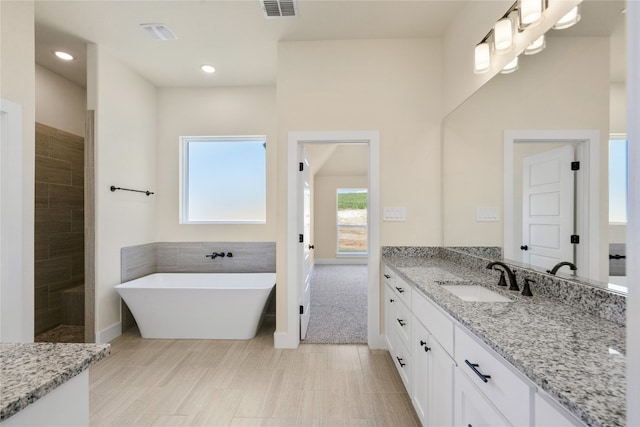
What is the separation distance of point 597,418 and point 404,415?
1.44 metres

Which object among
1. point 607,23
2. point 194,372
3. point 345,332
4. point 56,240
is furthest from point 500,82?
point 56,240

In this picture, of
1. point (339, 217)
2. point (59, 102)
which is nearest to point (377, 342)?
point (59, 102)

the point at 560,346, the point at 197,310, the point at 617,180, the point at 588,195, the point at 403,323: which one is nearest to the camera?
the point at 560,346

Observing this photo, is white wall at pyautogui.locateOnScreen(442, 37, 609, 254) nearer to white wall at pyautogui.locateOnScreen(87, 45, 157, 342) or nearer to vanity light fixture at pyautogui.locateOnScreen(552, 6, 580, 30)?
vanity light fixture at pyautogui.locateOnScreen(552, 6, 580, 30)

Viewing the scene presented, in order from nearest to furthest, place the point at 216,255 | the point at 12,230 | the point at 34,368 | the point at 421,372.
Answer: the point at 34,368 < the point at 421,372 < the point at 12,230 < the point at 216,255

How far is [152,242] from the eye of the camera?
3361mm

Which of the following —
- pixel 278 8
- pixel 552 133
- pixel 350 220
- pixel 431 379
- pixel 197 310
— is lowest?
pixel 197 310

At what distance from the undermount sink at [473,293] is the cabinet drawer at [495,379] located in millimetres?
505

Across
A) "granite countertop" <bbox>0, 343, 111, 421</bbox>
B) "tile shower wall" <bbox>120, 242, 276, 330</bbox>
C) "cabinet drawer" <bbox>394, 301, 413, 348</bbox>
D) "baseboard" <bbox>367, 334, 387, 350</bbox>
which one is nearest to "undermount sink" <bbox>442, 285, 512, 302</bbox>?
"cabinet drawer" <bbox>394, 301, 413, 348</bbox>

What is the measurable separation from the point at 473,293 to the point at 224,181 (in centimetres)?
305

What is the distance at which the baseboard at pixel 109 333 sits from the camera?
8.53 ft

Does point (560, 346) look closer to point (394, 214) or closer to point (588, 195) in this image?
point (588, 195)

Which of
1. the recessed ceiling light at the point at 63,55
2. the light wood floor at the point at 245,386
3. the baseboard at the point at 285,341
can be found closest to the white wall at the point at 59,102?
the recessed ceiling light at the point at 63,55

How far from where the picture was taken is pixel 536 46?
1.42m
